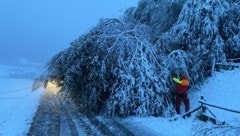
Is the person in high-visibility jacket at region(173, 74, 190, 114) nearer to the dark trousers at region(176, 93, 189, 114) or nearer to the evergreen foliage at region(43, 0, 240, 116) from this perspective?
the dark trousers at region(176, 93, 189, 114)

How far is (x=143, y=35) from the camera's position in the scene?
Result: 1858 cm

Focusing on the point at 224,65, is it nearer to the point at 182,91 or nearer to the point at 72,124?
Answer: the point at 182,91

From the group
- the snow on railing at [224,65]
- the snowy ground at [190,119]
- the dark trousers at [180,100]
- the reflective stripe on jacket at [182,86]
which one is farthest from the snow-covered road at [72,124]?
the snow on railing at [224,65]

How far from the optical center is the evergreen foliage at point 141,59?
53.9ft

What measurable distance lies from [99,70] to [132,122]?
9.40ft

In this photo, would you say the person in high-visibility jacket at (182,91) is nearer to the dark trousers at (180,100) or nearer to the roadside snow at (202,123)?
the dark trousers at (180,100)

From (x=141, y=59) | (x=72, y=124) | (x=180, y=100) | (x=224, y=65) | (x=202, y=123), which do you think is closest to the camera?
(x=202, y=123)

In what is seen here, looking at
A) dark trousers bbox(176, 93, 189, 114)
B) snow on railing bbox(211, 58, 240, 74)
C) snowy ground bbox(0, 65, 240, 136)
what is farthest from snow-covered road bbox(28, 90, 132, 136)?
snow on railing bbox(211, 58, 240, 74)

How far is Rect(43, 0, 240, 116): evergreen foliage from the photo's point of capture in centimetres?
1643

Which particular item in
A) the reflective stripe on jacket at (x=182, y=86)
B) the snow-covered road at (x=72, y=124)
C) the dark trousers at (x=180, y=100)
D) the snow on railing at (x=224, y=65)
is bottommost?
the snow-covered road at (x=72, y=124)

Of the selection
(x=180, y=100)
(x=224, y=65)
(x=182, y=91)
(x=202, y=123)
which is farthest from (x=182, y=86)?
(x=224, y=65)

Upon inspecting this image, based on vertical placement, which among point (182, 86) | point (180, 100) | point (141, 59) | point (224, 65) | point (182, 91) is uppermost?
point (141, 59)

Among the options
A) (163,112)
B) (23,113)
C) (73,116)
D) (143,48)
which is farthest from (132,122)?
(23,113)

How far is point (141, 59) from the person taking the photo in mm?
17297
